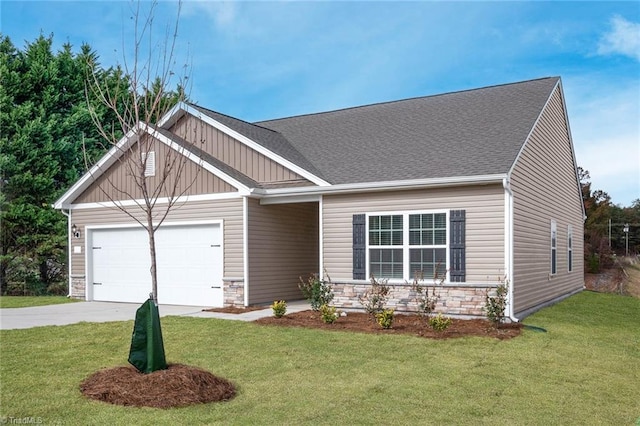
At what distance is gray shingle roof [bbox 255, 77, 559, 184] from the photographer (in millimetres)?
11184

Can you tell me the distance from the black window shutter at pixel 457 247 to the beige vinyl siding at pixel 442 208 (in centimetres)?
9

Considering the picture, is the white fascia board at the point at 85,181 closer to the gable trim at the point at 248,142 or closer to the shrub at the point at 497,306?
the gable trim at the point at 248,142

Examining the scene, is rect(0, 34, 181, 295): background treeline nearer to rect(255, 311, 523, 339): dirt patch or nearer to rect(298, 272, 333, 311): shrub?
rect(298, 272, 333, 311): shrub

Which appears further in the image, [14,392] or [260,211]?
[260,211]

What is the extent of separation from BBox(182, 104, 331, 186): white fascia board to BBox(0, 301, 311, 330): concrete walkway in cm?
303

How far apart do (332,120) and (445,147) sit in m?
5.16

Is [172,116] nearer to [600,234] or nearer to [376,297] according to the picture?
[376,297]

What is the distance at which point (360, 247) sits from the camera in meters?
11.5

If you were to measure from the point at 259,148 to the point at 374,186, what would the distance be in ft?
11.5

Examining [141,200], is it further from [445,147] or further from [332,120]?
[445,147]

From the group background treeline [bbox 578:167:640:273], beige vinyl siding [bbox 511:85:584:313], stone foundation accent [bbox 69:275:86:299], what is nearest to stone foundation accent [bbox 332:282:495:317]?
beige vinyl siding [bbox 511:85:584:313]

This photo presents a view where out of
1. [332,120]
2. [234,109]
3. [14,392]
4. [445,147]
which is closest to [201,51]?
[14,392]

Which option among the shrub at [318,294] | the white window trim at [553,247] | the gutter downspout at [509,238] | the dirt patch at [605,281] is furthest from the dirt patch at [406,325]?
the dirt patch at [605,281]

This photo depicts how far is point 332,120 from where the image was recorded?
1636 cm
